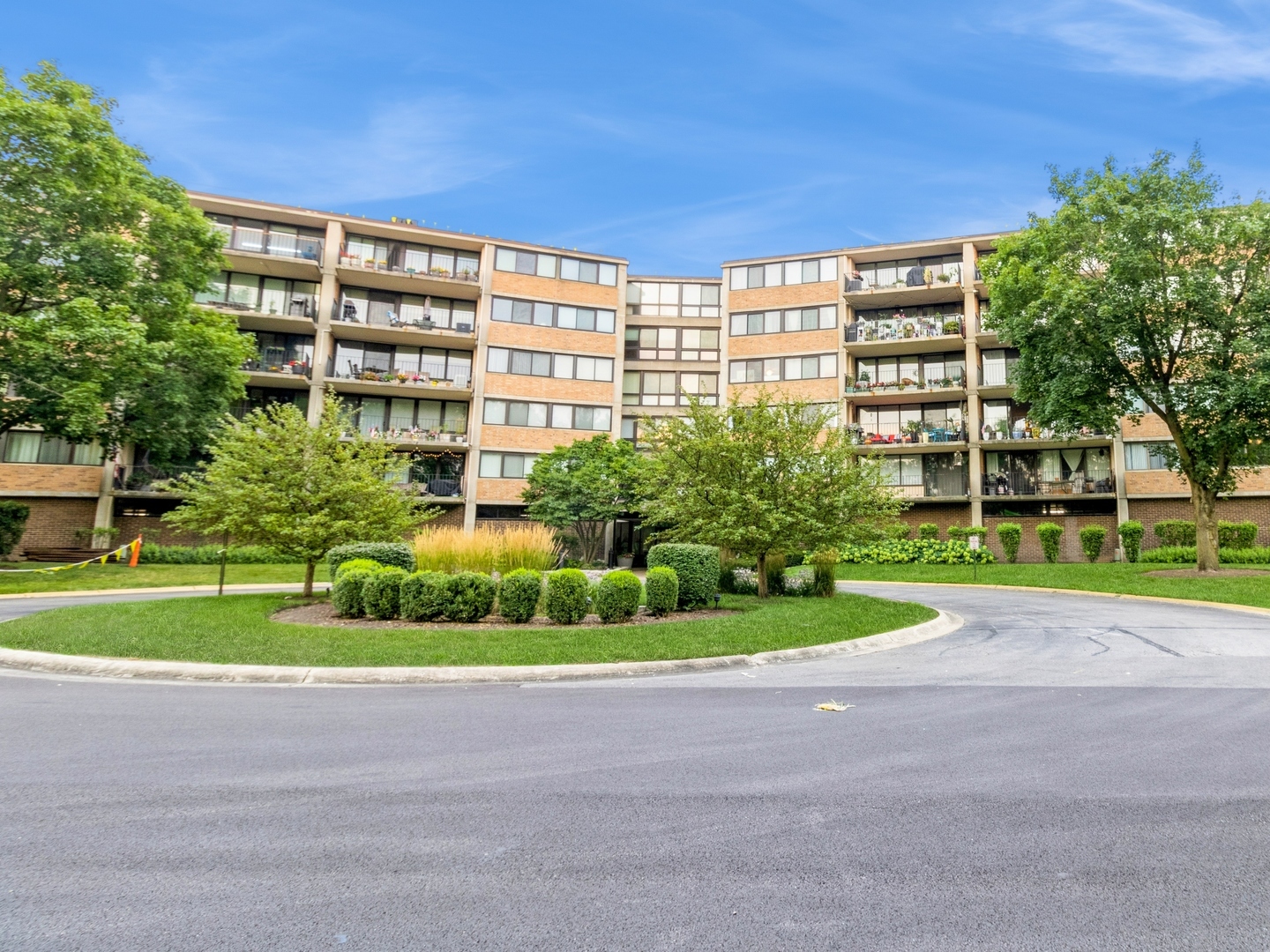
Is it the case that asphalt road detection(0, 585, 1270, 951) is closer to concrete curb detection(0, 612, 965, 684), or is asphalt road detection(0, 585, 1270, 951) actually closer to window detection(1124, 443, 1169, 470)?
concrete curb detection(0, 612, 965, 684)

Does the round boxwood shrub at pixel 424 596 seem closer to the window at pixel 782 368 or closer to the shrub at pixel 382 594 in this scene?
the shrub at pixel 382 594

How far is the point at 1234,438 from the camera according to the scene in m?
21.1

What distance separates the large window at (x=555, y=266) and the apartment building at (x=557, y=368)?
10cm

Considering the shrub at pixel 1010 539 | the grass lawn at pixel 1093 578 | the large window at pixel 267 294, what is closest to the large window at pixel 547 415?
the large window at pixel 267 294

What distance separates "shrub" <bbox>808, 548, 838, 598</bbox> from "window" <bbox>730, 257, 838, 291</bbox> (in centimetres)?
2488

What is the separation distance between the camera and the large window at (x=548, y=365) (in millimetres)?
36062

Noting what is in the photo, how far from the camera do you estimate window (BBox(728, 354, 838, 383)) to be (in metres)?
36.7

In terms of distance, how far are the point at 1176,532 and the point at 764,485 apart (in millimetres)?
22552

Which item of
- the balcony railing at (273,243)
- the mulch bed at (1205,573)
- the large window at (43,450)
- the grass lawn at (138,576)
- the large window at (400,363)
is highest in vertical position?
the balcony railing at (273,243)

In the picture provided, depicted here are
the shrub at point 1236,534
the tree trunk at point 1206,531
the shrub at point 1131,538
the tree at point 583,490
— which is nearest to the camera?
the tree trunk at point 1206,531

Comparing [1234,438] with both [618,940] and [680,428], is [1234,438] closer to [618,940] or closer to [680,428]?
[680,428]

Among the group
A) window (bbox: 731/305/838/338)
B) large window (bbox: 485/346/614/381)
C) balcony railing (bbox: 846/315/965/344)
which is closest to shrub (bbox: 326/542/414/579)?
large window (bbox: 485/346/614/381)

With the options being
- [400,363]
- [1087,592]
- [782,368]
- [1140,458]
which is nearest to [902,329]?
[782,368]

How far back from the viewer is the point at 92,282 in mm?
21312
